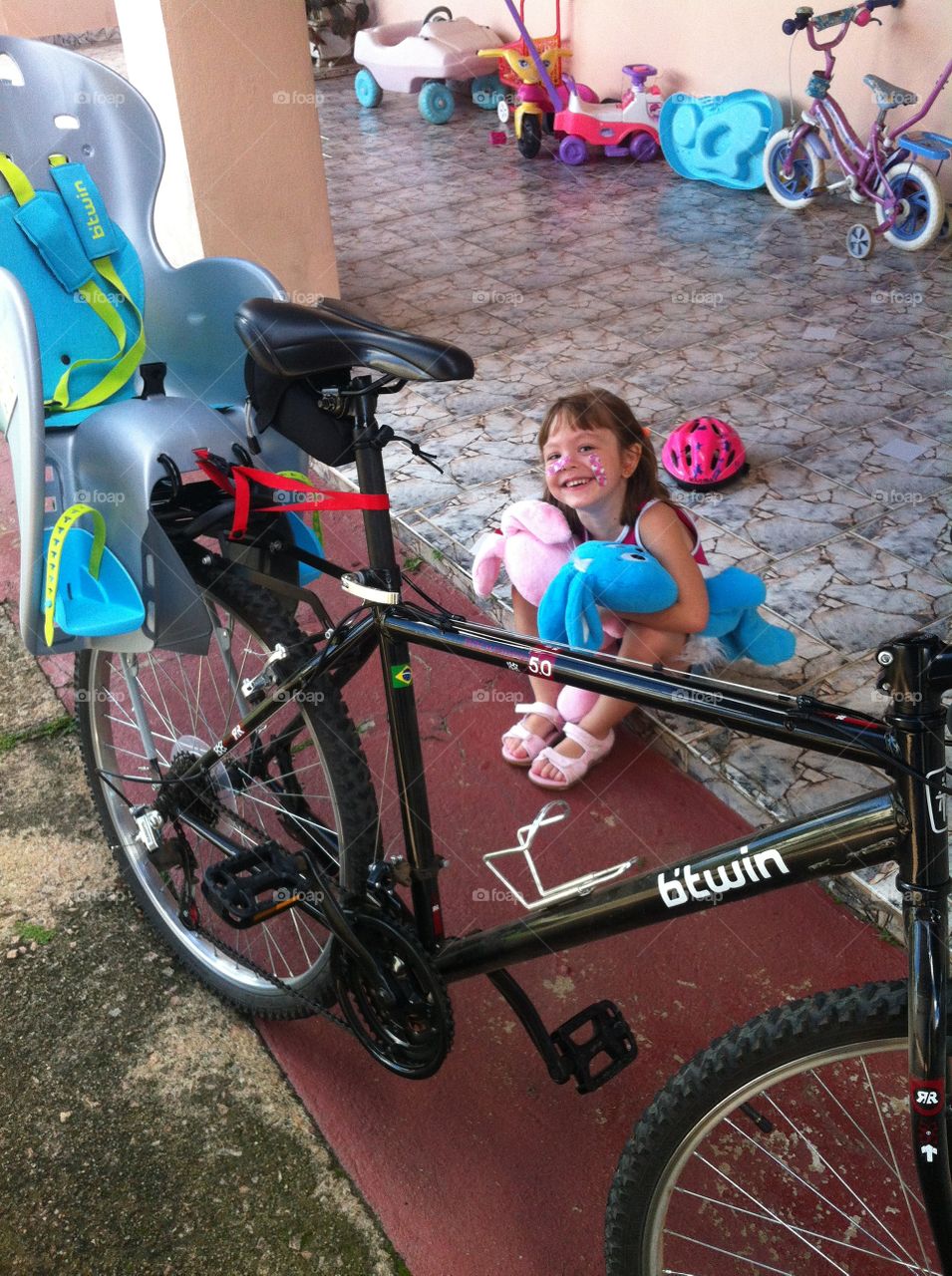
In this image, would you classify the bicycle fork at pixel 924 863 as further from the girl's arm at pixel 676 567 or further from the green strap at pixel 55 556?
the girl's arm at pixel 676 567

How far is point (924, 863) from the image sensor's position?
3.83 ft

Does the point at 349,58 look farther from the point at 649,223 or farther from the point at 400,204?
the point at 649,223

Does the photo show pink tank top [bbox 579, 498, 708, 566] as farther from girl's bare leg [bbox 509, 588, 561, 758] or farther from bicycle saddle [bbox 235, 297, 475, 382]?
bicycle saddle [bbox 235, 297, 475, 382]

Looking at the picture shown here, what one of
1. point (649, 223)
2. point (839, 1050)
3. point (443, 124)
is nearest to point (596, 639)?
point (839, 1050)

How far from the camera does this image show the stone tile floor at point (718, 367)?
2945mm

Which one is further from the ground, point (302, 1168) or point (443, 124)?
point (443, 124)

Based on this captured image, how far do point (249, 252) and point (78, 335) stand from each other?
2.50 meters

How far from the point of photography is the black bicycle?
4.02ft

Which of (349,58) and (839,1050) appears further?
(349,58)

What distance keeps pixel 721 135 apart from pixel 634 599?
15.2 ft

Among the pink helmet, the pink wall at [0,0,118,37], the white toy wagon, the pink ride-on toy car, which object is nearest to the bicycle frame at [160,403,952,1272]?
the pink helmet

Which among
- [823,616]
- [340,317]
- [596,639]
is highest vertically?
[340,317]

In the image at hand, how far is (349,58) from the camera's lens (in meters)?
9.59

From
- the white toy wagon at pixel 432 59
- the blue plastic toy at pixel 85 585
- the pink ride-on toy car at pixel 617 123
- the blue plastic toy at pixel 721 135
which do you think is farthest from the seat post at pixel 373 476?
the white toy wagon at pixel 432 59
